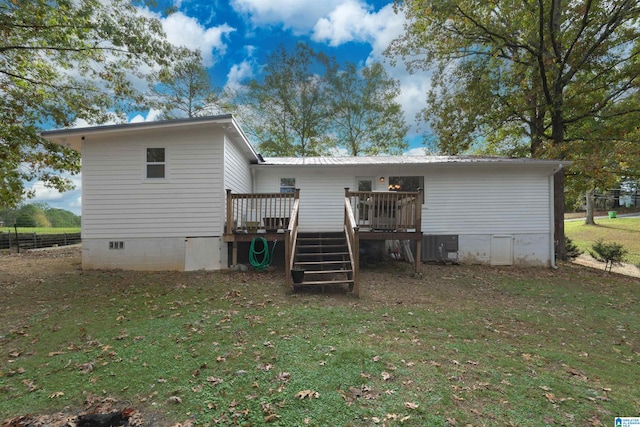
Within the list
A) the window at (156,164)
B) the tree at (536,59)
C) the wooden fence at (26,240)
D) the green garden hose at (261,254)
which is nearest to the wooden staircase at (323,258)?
the green garden hose at (261,254)

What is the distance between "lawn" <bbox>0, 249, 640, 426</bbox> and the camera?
2756 millimetres

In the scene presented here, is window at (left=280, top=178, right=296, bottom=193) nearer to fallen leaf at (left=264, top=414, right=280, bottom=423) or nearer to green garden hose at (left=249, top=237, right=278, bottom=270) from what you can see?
green garden hose at (left=249, top=237, right=278, bottom=270)

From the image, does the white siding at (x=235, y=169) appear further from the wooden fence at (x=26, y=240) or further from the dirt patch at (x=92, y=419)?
the wooden fence at (x=26, y=240)

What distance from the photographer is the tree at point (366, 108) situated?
2264 centimetres

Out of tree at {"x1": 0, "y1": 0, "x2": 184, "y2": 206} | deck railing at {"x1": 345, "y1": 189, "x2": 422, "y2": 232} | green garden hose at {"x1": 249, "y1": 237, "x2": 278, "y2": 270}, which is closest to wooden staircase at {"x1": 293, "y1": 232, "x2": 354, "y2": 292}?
green garden hose at {"x1": 249, "y1": 237, "x2": 278, "y2": 270}

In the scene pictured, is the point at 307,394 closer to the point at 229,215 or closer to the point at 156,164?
the point at 229,215

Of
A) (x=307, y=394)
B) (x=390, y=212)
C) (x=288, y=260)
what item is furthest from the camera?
(x=390, y=212)

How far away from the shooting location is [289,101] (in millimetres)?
22344

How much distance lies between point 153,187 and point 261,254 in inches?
144

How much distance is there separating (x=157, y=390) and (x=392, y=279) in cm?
646

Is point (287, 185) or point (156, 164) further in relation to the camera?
point (287, 185)

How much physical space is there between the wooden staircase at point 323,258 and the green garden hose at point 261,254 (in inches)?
35.8

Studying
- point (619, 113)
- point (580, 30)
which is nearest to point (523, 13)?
point (580, 30)

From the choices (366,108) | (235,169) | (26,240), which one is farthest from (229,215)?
(366,108)
